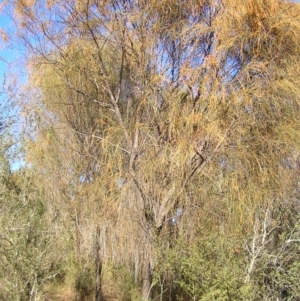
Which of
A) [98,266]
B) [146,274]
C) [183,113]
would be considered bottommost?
[146,274]

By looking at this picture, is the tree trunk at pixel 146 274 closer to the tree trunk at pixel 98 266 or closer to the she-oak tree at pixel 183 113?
the she-oak tree at pixel 183 113

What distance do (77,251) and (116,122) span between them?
264 cm

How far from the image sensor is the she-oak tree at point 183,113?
682 centimetres

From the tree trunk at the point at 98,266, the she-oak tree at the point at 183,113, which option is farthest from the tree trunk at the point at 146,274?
the tree trunk at the point at 98,266

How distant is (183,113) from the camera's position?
7066mm

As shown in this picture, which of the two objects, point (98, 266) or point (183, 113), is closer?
point (183, 113)

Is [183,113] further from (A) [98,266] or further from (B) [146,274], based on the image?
(A) [98,266]

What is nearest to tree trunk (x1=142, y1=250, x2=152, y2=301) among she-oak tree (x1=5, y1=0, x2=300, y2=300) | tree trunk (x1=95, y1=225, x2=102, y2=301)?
she-oak tree (x1=5, y1=0, x2=300, y2=300)

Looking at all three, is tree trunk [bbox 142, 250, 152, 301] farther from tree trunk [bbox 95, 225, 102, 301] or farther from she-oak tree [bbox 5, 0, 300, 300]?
tree trunk [bbox 95, 225, 102, 301]

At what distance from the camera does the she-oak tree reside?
268 inches

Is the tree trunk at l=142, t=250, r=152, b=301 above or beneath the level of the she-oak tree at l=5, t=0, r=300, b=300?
beneath

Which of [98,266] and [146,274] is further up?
[98,266]

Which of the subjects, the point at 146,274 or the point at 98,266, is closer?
the point at 146,274

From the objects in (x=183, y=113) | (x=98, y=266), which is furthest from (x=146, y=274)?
(x=183, y=113)
